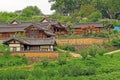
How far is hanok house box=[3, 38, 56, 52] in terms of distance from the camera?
167 feet

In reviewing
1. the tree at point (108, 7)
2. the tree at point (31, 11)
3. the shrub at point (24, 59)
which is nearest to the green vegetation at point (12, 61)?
the shrub at point (24, 59)

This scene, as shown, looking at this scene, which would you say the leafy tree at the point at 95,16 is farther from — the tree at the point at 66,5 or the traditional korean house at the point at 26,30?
the traditional korean house at the point at 26,30

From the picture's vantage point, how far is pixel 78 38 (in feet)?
181

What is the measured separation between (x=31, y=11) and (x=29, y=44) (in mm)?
36774

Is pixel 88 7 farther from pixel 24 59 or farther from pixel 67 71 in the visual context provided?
pixel 67 71

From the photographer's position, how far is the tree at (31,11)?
84438mm

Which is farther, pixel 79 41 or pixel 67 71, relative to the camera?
pixel 79 41

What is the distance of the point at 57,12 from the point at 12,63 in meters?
44.8

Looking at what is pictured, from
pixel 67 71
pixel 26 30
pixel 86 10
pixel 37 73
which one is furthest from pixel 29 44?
pixel 86 10

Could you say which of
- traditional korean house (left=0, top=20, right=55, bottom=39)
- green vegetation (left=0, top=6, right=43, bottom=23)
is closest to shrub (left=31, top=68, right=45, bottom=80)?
traditional korean house (left=0, top=20, right=55, bottom=39)

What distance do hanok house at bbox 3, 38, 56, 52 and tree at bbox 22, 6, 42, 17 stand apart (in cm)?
3286

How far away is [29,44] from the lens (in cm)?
5106

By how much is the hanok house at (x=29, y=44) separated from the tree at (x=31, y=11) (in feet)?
108

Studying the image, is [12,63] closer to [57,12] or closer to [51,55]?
[51,55]
